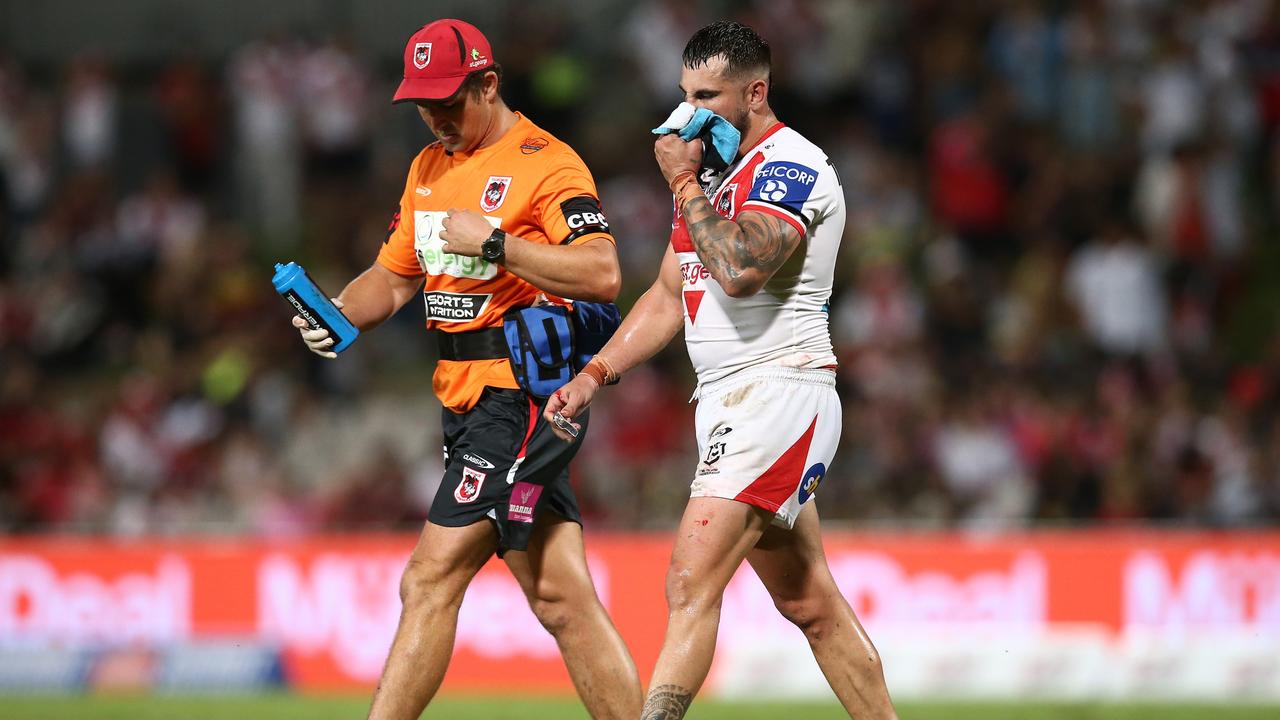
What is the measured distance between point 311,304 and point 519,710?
482 cm

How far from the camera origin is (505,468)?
6.48m

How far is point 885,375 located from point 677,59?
5.04 m

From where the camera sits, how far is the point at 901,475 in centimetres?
1396

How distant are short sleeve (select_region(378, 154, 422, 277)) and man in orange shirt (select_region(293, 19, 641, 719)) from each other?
5cm

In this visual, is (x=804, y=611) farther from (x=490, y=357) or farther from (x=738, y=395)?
(x=490, y=357)

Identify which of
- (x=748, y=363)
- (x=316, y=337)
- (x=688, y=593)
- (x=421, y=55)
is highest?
(x=421, y=55)

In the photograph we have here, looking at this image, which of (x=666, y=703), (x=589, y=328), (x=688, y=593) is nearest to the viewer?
(x=666, y=703)

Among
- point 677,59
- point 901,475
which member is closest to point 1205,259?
point 901,475

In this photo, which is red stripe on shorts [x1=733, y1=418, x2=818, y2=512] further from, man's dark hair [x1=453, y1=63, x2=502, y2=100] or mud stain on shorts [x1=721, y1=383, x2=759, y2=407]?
man's dark hair [x1=453, y1=63, x2=502, y2=100]

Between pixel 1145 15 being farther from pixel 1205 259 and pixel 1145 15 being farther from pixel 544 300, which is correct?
pixel 544 300

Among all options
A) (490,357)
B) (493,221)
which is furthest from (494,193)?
(490,357)

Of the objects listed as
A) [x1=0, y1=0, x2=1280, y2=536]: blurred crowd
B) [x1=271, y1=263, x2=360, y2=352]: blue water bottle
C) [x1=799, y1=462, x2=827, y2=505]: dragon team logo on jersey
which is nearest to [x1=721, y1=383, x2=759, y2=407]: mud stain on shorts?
[x1=799, y1=462, x2=827, y2=505]: dragon team logo on jersey

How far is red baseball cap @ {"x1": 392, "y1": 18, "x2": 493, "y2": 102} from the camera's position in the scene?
6.49 metres

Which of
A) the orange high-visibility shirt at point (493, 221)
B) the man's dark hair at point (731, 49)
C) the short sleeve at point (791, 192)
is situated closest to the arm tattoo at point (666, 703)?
the orange high-visibility shirt at point (493, 221)
